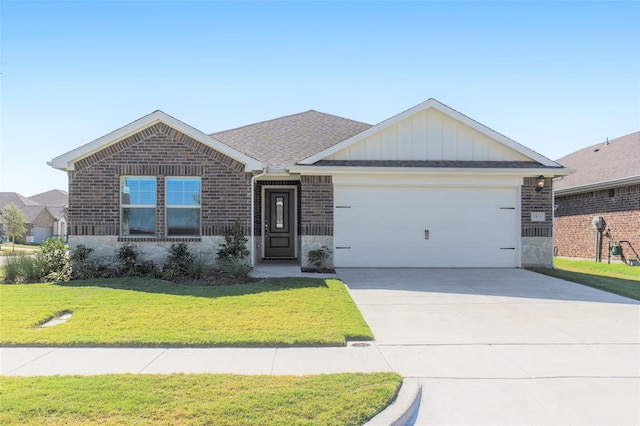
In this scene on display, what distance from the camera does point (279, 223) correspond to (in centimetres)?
1399

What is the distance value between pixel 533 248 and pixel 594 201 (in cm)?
671

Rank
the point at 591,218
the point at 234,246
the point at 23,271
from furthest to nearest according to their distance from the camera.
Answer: the point at 591,218, the point at 234,246, the point at 23,271

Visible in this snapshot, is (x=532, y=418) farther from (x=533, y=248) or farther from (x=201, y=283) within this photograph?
(x=533, y=248)

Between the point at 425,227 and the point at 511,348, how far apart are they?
22.8 feet

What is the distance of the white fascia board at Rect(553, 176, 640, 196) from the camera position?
14.4 meters

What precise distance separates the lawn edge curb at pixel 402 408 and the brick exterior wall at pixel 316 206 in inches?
306

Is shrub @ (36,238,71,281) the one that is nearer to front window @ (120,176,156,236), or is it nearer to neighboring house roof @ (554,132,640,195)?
front window @ (120,176,156,236)

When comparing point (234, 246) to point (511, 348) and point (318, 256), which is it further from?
point (511, 348)

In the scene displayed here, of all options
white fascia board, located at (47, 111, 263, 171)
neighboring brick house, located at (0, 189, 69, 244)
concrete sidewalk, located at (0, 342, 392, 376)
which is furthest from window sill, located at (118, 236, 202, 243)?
neighboring brick house, located at (0, 189, 69, 244)

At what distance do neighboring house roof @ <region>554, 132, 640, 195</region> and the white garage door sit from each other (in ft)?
12.3

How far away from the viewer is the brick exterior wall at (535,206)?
480 inches

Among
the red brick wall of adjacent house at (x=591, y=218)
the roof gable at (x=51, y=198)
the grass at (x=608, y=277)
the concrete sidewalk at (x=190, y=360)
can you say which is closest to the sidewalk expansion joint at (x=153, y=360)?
the concrete sidewalk at (x=190, y=360)

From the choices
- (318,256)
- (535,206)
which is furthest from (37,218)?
(535,206)

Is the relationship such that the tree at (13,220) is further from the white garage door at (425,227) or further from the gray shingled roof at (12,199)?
the white garage door at (425,227)
